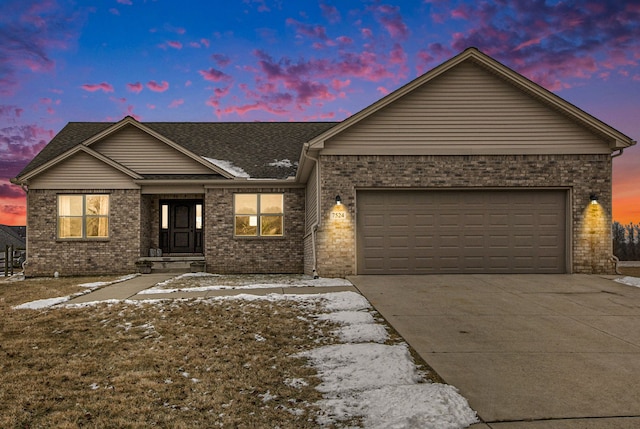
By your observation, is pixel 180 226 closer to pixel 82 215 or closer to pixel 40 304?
pixel 82 215

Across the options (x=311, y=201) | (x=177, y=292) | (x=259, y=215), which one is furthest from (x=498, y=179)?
(x=177, y=292)

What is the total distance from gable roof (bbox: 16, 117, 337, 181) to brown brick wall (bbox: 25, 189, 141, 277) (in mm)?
1337

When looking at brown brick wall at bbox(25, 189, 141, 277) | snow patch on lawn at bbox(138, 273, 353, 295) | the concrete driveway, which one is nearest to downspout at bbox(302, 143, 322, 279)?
snow patch on lawn at bbox(138, 273, 353, 295)

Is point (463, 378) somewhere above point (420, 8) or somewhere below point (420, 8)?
below

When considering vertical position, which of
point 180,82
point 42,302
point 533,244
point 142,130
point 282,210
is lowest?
point 42,302

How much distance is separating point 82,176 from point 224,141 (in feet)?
18.5

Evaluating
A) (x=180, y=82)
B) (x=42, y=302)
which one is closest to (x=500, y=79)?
(x=42, y=302)

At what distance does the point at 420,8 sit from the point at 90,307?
1695 cm

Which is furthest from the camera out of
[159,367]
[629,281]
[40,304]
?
[629,281]

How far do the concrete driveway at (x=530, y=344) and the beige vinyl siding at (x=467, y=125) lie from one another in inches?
158

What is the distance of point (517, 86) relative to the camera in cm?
1237

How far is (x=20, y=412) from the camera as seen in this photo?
3.56 meters

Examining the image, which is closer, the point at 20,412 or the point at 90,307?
the point at 20,412

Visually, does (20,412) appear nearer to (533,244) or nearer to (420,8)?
(533,244)
